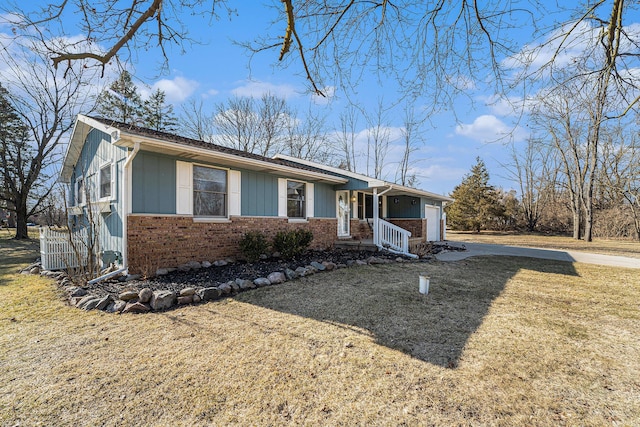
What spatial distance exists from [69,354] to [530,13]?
6.47 m

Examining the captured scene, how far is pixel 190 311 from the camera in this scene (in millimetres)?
4707

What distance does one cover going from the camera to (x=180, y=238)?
707 centimetres

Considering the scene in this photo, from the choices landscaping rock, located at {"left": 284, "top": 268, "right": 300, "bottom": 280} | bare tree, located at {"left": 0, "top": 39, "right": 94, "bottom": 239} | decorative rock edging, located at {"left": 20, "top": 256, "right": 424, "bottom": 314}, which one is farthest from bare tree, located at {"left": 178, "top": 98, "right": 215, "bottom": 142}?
landscaping rock, located at {"left": 284, "top": 268, "right": 300, "bottom": 280}

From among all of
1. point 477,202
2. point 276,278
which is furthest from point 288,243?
point 477,202

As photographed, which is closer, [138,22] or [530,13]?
[138,22]

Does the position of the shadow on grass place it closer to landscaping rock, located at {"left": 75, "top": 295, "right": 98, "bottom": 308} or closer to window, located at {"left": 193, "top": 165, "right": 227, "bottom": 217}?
landscaping rock, located at {"left": 75, "top": 295, "right": 98, "bottom": 308}

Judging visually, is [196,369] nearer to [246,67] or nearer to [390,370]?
[390,370]

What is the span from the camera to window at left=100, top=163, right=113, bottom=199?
7594 millimetres

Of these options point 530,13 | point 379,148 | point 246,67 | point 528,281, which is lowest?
point 528,281

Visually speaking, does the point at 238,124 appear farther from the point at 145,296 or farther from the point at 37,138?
the point at 145,296

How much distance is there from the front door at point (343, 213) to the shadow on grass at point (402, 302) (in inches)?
164

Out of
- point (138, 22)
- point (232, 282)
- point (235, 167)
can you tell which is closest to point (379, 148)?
point (235, 167)

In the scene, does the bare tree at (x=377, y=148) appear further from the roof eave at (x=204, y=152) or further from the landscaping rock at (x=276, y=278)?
the landscaping rock at (x=276, y=278)

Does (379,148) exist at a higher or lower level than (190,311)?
higher
